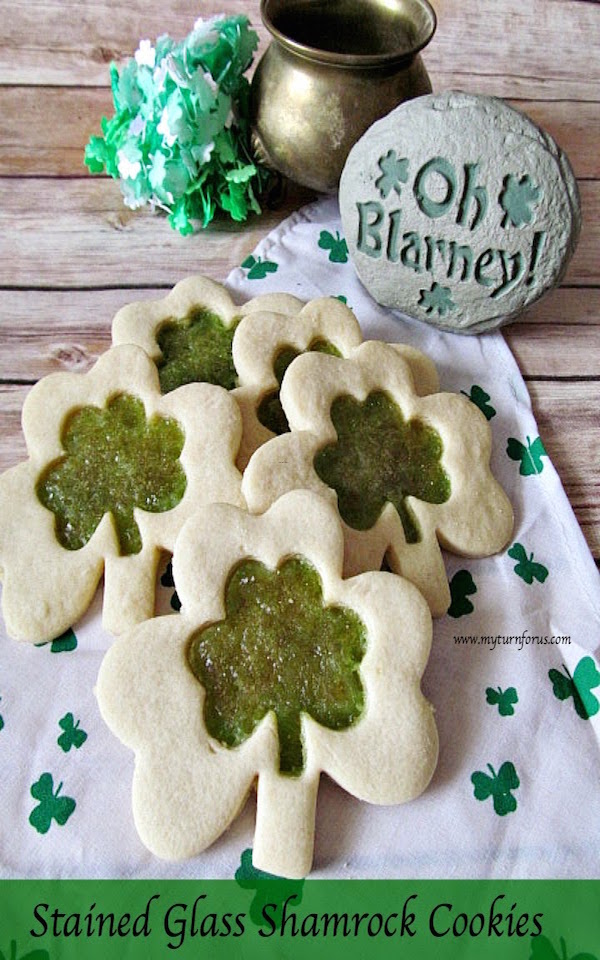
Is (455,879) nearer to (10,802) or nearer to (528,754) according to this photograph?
(528,754)

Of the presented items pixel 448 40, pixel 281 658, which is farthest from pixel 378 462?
pixel 448 40

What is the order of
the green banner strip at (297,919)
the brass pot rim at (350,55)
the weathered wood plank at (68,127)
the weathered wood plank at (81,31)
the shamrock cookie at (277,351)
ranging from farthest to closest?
the weathered wood plank at (81,31), the weathered wood plank at (68,127), the brass pot rim at (350,55), the shamrock cookie at (277,351), the green banner strip at (297,919)

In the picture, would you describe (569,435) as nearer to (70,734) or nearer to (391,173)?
(391,173)

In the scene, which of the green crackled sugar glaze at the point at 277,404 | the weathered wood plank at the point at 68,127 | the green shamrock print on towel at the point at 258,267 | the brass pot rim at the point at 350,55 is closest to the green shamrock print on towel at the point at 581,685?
the green crackled sugar glaze at the point at 277,404

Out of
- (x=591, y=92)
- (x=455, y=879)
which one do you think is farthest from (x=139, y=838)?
(x=591, y=92)

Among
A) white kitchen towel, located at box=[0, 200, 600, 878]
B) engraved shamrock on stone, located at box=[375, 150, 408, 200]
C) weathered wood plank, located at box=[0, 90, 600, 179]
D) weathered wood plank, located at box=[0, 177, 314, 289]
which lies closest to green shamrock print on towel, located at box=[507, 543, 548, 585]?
white kitchen towel, located at box=[0, 200, 600, 878]

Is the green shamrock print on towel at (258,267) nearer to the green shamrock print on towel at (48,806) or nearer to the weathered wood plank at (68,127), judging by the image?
the weathered wood plank at (68,127)

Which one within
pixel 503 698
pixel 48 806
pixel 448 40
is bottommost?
pixel 48 806
